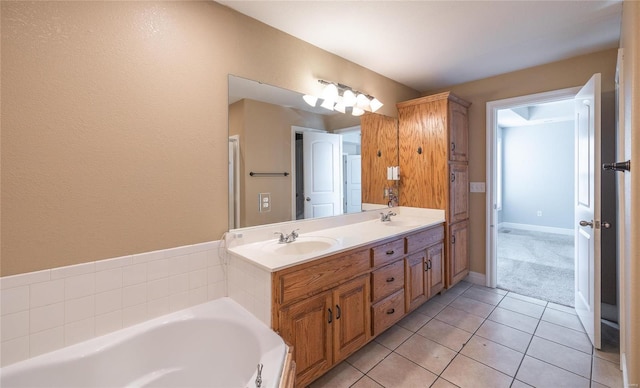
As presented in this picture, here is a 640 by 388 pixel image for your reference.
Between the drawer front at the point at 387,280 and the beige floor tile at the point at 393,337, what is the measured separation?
39cm

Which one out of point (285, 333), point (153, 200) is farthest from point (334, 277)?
point (153, 200)

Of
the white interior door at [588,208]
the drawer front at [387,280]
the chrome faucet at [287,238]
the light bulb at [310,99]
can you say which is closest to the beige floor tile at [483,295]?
the white interior door at [588,208]

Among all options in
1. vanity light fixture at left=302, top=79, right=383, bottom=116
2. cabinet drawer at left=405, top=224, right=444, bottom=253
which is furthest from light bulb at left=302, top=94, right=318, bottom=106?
cabinet drawer at left=405, top=224, right=444, bottom=253

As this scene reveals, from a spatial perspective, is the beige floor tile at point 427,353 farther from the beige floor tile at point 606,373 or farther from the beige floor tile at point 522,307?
the beige floor tile at point 522,307

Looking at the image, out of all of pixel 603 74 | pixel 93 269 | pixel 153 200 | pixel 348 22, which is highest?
pixel 348 22

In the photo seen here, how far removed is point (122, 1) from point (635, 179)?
8.35 feet

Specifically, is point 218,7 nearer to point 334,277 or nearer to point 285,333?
point 334,277

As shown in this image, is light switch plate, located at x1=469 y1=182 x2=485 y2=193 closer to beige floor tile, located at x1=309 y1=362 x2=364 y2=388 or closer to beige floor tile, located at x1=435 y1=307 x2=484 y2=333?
beige floor tile, located at x1=435 y1=307 x2=484 y2=333

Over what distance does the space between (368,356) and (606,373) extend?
1506mm

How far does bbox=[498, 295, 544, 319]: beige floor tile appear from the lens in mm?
2511

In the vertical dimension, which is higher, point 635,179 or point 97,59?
point 97,59

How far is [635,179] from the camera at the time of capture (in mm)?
1153

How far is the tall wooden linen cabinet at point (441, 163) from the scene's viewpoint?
9.16 feet

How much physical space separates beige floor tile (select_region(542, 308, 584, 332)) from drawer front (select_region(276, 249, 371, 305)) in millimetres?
1867
